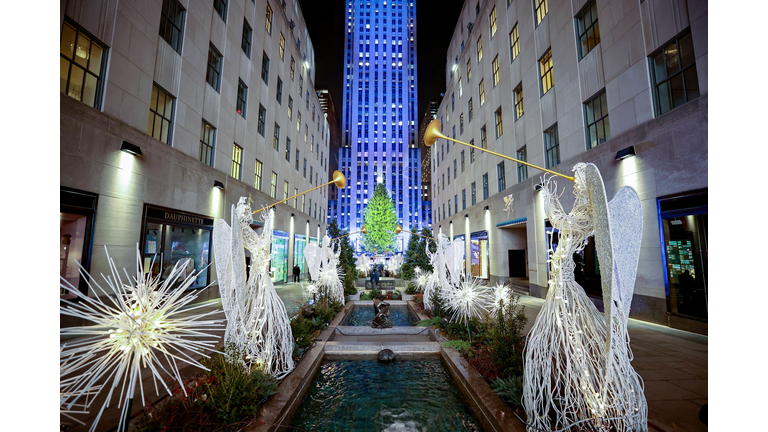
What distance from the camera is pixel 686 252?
897 centimetres

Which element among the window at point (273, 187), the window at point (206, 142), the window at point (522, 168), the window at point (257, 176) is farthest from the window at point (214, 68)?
the window at point (522, 168)

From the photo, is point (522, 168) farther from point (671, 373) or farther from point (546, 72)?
point (671, 373)

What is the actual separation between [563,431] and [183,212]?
14471 mm

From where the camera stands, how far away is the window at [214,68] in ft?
49.6

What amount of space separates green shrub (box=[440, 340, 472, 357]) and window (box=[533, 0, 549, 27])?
57.9ft

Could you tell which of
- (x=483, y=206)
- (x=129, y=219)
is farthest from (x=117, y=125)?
(x=483, y=206)

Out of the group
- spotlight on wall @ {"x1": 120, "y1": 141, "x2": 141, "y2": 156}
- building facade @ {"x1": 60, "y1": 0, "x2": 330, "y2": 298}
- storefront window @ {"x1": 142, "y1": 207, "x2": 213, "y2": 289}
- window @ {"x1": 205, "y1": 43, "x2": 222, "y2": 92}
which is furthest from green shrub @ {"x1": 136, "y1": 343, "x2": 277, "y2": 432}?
window @ {"x1": 205, "y1": 43, "x2": 222, "y2": 92}

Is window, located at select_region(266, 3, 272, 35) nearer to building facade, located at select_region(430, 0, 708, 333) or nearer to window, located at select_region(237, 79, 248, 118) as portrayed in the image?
window, located at select_region(237, 79, 248, 118)

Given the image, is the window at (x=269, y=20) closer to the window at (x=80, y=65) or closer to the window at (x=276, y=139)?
the window at (x=276, y=139)

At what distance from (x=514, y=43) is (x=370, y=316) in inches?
742

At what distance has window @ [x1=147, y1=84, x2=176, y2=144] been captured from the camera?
37.4 feet

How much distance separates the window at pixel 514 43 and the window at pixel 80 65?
20.3 meters
